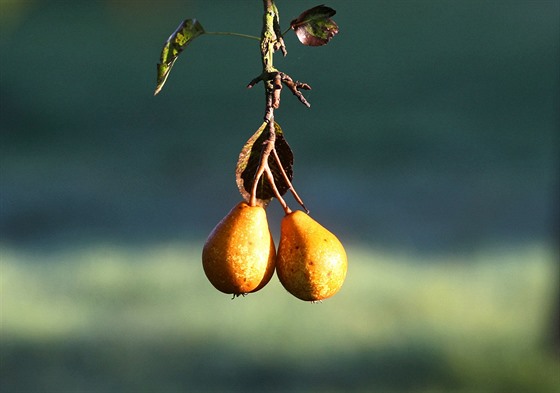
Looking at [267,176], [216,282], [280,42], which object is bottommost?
[216,282]

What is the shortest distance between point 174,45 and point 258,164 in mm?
174

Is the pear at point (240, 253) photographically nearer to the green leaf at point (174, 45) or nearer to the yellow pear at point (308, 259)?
the yellow pear at point (308, 259)

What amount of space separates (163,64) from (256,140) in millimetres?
148

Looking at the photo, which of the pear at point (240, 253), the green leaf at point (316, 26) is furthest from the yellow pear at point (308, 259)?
the green leaf at point (316, 26)

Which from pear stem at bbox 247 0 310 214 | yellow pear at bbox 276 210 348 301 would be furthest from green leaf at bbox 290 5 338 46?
yellow pear at bbox 276 210 348 301

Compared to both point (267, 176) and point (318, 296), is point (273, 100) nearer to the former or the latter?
point (267, 176)

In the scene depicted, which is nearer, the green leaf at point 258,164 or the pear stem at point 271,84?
the pear stem at point 271,84

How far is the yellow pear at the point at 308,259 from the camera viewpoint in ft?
2.78

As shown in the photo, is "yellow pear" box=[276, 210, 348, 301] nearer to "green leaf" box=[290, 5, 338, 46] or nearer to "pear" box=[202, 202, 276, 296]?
"pear" box=[202, 202, 276, 296]

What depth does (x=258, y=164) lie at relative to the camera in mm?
897

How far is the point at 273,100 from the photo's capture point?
77 centimetres

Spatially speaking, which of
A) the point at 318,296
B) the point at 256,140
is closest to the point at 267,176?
the point at 256,140

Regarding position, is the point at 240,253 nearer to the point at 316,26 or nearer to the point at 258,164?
the point at 258,164

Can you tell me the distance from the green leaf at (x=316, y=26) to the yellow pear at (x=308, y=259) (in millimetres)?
207
